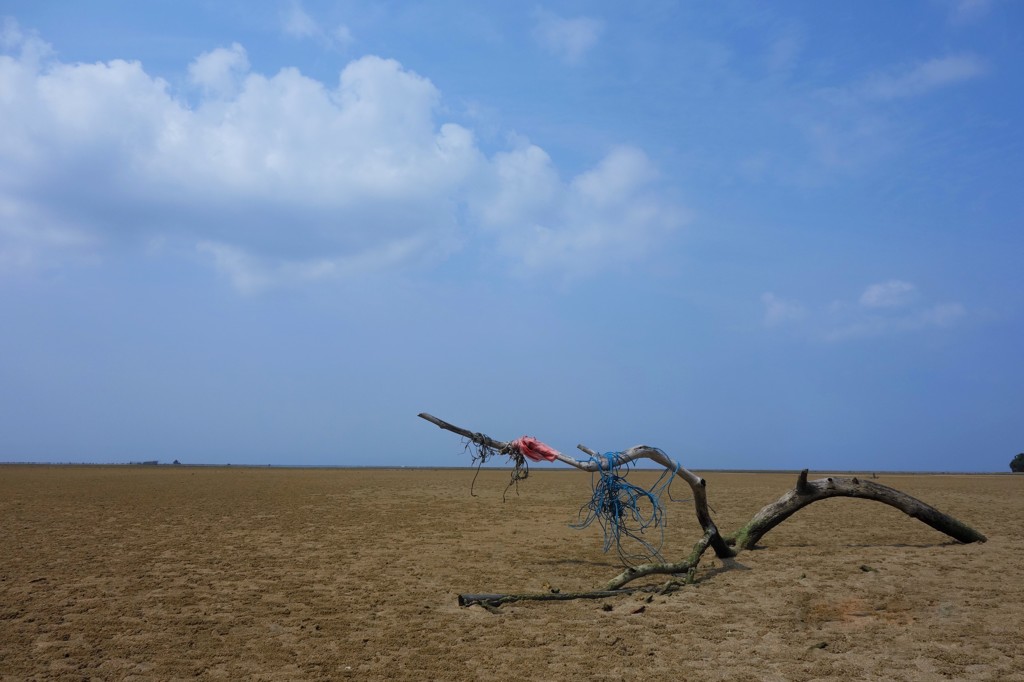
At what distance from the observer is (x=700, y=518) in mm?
10539

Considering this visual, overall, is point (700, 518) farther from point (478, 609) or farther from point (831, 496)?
point (478, 609)

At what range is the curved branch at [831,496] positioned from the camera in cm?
1131

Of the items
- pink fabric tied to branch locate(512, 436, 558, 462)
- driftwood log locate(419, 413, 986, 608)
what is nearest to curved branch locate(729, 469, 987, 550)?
driftwood log locate(419, 413, 986, 608)

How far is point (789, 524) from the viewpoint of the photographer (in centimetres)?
1498

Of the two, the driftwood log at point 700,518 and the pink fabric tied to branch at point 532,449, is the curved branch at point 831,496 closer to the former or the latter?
the driftwood log at point 700,518

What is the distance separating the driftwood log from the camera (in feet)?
29.0

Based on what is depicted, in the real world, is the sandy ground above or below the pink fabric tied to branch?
below

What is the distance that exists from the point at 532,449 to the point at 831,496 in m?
5.14

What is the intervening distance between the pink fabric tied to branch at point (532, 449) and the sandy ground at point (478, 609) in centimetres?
177

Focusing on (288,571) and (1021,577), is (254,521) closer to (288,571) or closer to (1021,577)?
(288,571)

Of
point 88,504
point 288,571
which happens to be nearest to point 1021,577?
point 288,571

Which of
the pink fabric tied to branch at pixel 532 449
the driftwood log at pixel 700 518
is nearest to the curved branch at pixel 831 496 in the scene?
the driftwood log at pixel 700 518

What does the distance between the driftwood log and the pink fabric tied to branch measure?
0.48 feet

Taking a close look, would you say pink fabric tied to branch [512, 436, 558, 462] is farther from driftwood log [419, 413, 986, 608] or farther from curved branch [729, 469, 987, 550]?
curved branch [729, 469, 987, 550]
